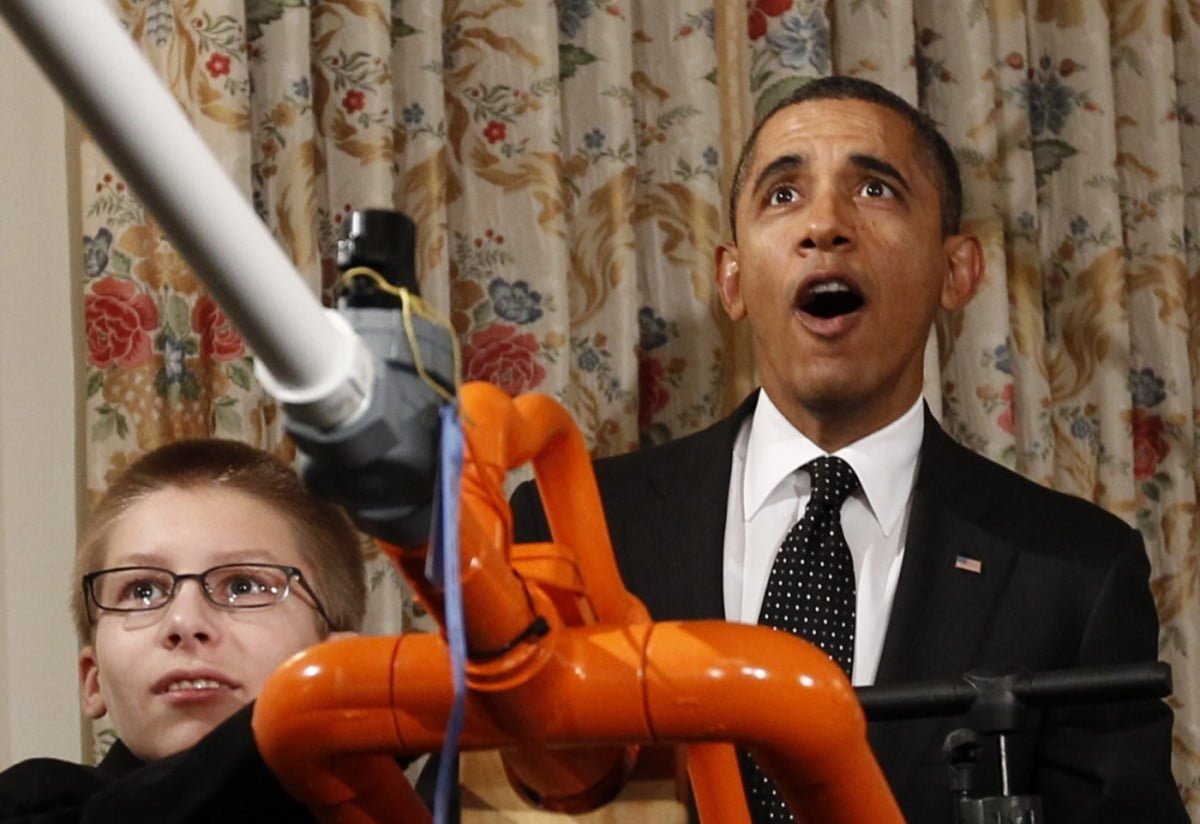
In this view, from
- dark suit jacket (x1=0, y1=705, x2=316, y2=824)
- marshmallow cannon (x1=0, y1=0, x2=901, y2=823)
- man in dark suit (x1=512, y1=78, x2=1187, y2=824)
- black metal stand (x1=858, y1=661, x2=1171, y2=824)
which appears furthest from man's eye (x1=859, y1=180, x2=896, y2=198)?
marshmallow cannon (x1=0, y1=0, x2=901, y2=823)

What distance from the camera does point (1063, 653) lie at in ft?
4.69

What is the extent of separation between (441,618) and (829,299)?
1203 mm

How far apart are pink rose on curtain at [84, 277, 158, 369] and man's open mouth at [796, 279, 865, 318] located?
608 mm

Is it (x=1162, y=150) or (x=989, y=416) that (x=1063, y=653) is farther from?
(x=1162, y=150)

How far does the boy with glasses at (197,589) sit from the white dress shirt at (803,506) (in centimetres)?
46

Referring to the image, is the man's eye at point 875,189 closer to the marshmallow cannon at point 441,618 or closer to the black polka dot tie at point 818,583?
the black polka dot tie at point 818,583

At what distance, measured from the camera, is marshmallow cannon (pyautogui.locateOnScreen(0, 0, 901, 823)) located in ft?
0.96

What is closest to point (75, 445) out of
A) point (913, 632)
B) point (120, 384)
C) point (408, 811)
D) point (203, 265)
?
point (120, 384)

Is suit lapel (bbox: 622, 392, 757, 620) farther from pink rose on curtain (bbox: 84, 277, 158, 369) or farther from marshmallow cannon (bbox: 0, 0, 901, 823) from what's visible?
marshmallow cannon (bbox: 0, 0, 901, 823)

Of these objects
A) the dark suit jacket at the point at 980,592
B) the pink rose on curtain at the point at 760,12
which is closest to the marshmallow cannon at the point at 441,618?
the dark suit jacket at the point at 980,592

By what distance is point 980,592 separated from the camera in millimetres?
1468

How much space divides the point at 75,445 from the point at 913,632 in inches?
31.7

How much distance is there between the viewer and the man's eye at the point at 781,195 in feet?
5.14

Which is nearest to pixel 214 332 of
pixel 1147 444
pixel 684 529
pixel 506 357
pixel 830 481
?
pixel 506 357
